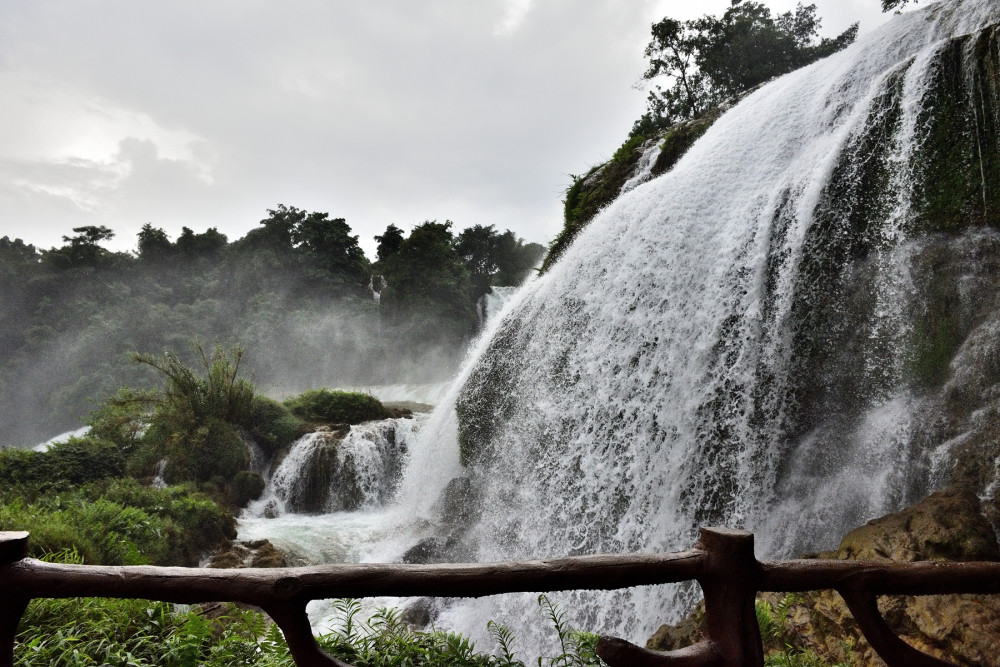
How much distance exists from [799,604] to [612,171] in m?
9.93

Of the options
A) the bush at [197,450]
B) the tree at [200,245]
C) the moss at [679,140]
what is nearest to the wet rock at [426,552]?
the bush at [197,450]

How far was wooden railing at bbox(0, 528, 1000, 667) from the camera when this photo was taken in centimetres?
154

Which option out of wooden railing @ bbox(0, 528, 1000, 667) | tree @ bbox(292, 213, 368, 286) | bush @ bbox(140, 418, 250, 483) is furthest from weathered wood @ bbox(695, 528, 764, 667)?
tree @ bbox(292, 213, 368, 286)

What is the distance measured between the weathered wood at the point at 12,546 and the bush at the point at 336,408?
13864 millimetres

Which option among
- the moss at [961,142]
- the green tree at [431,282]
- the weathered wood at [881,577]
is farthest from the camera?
the green tree at [431,282]

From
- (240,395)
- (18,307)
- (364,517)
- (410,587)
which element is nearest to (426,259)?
(240,395)

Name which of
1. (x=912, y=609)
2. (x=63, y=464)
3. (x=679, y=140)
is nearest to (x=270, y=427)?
(x=63, y=464)

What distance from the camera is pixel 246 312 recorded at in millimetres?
32344

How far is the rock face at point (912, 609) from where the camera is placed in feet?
9.24

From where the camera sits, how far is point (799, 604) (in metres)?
3.43

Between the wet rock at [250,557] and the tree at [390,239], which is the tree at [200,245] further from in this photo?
the wet rock at [250,557]

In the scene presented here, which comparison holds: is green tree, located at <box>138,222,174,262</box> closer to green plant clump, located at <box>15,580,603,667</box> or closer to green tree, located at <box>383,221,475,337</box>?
green tree, located at <box>383,221,475,337</box>

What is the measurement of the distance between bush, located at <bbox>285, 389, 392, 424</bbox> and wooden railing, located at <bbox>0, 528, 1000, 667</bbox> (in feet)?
45.6

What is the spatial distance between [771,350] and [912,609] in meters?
2.55
